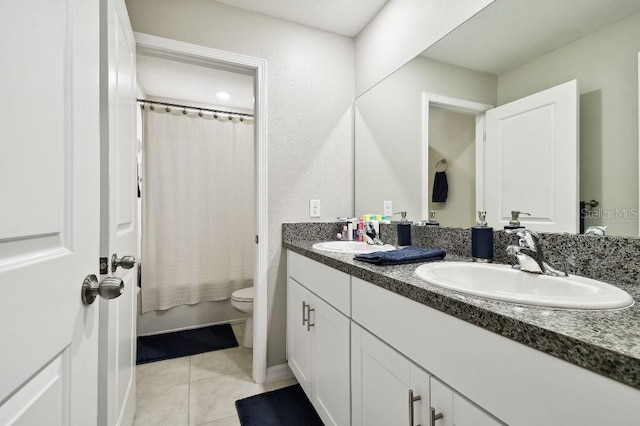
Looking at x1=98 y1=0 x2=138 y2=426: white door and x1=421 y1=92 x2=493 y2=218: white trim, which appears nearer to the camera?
x1=98 y1=0 x2=138 y2=426: white door

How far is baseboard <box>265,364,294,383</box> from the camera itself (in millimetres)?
1843

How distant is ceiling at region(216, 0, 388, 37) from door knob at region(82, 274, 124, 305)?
178 cm

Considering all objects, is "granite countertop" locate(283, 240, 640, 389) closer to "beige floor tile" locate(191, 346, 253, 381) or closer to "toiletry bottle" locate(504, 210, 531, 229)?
"toiletry bottle" locate(504, 210, 531, 229)

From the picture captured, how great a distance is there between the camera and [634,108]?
0.80 m

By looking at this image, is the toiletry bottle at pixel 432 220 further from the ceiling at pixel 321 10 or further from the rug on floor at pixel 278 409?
the ceiling at pixel 321 10

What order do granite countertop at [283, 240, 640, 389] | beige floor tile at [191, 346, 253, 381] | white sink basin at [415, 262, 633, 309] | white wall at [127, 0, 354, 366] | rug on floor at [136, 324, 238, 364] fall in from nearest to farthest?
1. granite countertop at [283, 240, 640, 389]
2. white sink basin at [415, 262, 633, 309]
3. white wall at [127, 0, 354, 366]
4. beige floor tile at [191, 346, 253, 381]
5. rug on floor at [136, 324, 238, 364]

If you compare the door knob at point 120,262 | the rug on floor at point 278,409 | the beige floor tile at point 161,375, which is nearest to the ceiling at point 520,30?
the door knob at point 120,262

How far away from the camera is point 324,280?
51.9 inches

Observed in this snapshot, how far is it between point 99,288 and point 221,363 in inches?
66.3

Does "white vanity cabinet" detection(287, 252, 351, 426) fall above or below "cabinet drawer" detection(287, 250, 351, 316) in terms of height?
below

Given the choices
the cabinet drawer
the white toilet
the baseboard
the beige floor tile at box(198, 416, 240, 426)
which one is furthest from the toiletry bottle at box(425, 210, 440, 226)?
the white toilet

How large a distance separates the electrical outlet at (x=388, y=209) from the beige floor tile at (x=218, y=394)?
51.3 inches

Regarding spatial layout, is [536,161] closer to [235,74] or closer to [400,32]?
[400,32]

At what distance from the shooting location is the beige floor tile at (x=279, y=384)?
5.82 ft
